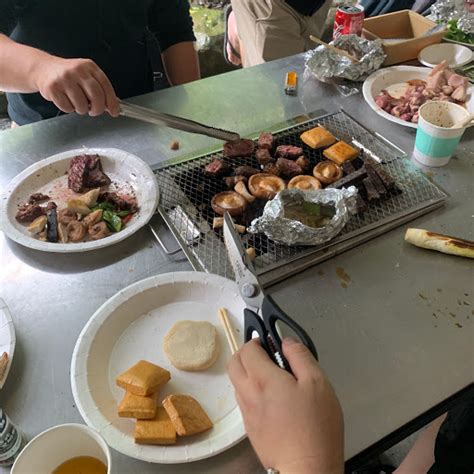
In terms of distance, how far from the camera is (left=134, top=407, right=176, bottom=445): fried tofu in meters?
0.89

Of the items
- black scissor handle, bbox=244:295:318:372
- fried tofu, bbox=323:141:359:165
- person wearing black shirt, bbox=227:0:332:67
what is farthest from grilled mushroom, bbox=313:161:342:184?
person wearing black shirt, bbox=227:0:332:67

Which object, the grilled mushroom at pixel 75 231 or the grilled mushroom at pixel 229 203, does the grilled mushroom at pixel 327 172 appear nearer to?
the grilled mushroom at pixel 229 203

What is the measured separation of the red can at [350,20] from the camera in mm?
2051

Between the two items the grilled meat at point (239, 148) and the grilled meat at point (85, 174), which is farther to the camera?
the grilled meat at point (239, 148)

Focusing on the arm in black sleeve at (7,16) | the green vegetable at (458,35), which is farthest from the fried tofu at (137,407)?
the green vegetable at (458,35)

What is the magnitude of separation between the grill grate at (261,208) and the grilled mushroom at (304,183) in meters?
0.14

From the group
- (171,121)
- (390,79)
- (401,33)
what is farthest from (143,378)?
(401,33)

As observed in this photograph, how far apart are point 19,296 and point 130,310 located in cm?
31

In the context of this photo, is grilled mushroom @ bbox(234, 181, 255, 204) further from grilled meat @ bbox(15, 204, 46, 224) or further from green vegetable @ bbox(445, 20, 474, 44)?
green vegetable @ bbox(445, 20, 474, 44)

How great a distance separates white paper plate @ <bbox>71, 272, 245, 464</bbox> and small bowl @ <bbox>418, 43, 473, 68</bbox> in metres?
1.62

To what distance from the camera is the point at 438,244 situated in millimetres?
1279

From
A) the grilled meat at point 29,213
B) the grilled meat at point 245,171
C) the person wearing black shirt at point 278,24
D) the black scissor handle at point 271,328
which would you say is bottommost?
the person wearing black shirt at point 278,24

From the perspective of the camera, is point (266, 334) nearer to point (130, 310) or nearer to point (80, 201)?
point (130, 310)

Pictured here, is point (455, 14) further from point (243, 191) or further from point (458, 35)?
point (243, 191)
